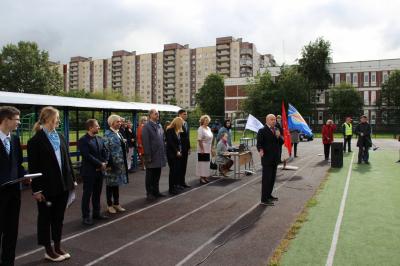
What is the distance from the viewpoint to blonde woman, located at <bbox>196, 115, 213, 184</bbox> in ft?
28.8

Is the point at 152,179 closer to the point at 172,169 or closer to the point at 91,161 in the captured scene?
the point at 172,169

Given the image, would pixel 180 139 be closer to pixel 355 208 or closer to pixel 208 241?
pixel 208 241

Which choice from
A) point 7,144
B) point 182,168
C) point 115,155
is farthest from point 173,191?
point 7,144

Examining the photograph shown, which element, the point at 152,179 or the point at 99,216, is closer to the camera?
the point at 99,216

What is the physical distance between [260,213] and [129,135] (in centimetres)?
648

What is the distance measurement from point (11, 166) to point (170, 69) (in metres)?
111

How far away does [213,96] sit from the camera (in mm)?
78875

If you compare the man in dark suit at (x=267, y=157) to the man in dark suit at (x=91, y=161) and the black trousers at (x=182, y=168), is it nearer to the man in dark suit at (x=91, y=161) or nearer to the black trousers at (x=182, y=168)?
the black trousers at (x=182, y=168)

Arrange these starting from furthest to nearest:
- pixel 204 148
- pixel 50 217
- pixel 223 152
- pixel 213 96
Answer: pixel 213 96 → pixel 223 152 → pixel 204 148 → pixel 50 217

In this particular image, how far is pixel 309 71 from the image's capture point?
55344 mm

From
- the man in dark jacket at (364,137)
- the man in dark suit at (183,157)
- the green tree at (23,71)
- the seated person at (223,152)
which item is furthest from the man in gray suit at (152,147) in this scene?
the green tree at (23,71)

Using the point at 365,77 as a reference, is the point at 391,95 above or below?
below

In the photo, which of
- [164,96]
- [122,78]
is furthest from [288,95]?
[122,78]

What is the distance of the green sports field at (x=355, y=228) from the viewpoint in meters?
3.94
